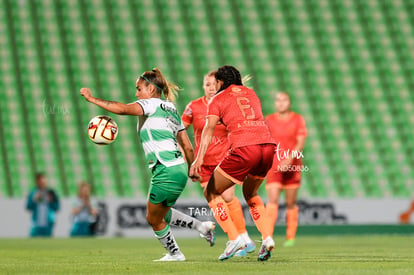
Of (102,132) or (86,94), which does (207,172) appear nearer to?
(102,132)

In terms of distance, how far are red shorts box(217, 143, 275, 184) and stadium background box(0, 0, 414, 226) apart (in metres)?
12.1

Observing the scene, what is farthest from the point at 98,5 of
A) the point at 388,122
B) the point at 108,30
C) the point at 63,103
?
the point at 388,122

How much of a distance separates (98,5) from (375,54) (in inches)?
324

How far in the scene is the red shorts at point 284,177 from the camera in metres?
12.3

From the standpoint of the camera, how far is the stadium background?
2062 centimetres

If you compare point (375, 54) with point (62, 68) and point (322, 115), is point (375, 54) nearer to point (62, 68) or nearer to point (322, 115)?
point (322, 115)

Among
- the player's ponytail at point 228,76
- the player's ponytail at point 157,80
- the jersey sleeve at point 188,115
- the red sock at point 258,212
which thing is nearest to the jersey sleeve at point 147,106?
the player's ponytail at point 157,80

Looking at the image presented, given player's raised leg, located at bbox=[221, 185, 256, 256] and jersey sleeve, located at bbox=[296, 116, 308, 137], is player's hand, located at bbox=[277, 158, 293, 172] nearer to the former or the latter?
jersey sleeve, located at bbox=[296, 116, 308, 137]

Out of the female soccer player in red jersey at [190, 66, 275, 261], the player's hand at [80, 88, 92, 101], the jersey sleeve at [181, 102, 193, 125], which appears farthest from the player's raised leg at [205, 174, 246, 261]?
the jersey sleeve at [181, 102, 193, 125]

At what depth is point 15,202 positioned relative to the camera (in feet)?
54.3

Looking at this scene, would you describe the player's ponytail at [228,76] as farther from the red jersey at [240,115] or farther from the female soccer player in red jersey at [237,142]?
the red jersey at [240,115]

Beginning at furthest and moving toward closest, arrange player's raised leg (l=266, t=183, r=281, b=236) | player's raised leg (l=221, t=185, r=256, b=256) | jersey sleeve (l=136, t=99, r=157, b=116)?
1. player's raised leg (l=266, t=183, r=281, b=236)
2. player's raised leg (l=221, t=185, r=256, b=256)
3. jersey sleeve (l=136, t=99, r=157, b=116)

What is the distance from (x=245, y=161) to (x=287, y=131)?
16.0ft

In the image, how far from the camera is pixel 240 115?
312 inches
